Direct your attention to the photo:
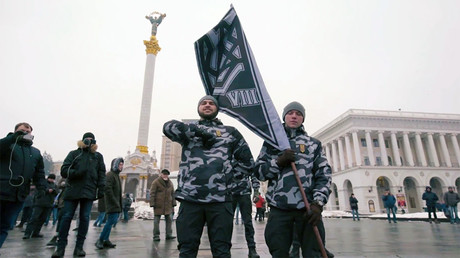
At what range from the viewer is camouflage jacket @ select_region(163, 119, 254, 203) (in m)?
2.73

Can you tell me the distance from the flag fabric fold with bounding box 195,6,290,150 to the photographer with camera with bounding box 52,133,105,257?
113 inches

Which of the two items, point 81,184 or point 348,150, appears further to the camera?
point 348,150

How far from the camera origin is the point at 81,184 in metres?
4.80

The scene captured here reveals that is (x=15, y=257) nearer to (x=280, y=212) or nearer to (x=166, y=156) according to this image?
(x=280, y=212)

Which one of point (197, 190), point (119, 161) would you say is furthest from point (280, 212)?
point (119, 161)

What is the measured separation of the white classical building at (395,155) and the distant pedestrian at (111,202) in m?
41.1

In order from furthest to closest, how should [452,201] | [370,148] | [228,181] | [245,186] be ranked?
1. [370,148]
2. [452,201]
3. [245,186]
4. [228,181]

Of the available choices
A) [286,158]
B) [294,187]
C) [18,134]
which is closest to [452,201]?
[294,187]

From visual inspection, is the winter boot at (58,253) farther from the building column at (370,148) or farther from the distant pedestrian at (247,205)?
the building column at (370,148)

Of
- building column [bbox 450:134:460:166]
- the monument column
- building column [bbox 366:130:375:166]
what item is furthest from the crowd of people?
building column [bbox 450:134:460:166]

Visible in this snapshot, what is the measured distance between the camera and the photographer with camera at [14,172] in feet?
12.7

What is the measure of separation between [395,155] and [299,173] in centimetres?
4938

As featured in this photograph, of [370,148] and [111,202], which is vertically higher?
[370,148]

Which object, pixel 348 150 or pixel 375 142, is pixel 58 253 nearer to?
pixel 348 150
